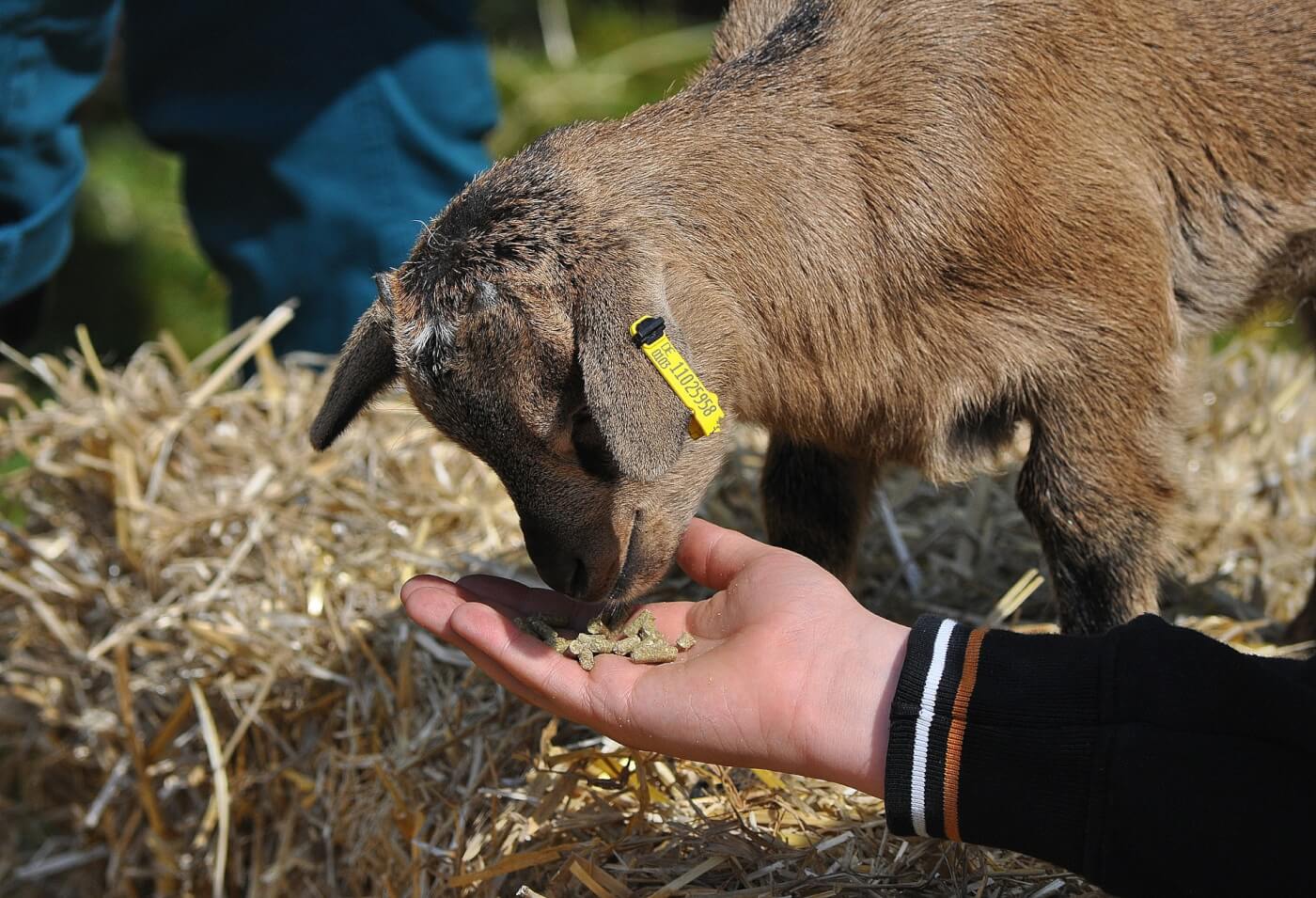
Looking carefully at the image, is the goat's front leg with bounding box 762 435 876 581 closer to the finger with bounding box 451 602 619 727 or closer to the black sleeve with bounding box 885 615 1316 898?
the finger with bounding box 451 602 619 727

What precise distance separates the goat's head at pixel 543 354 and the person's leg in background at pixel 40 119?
1.84 metres

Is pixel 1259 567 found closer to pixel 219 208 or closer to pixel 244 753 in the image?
pixel 244 753

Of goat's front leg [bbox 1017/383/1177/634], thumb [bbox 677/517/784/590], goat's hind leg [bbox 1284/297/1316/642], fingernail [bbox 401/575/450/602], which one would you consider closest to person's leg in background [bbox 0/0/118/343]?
fingernail [bbox 401/575/450/602]

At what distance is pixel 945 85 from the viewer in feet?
9.42

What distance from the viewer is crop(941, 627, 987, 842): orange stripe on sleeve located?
212cm

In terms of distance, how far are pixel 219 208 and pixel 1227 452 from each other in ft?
12.1

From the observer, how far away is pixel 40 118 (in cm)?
403

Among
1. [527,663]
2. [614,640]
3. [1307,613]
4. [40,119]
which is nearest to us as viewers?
[527,663]

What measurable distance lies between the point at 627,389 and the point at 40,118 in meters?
2.60

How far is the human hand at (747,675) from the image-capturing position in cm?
229

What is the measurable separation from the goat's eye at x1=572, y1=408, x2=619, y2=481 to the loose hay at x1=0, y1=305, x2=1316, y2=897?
2.12 ft

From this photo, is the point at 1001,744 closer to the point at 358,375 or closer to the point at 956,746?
the point at 956,746

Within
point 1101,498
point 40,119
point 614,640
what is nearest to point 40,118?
point 40,119

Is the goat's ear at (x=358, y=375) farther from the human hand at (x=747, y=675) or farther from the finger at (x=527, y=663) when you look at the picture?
the finger at (x=527, y=663)
